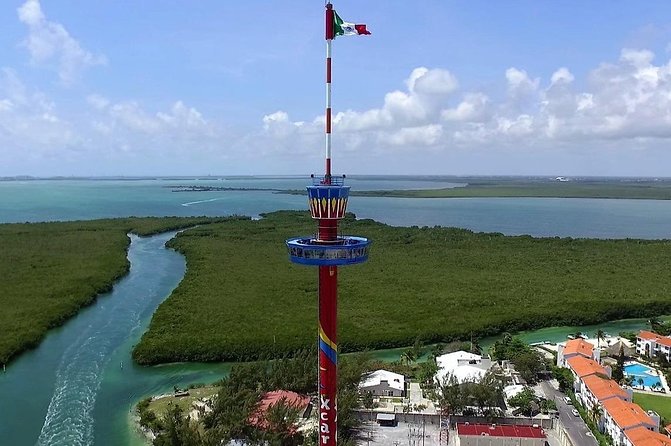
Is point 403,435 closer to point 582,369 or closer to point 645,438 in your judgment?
point 645,438

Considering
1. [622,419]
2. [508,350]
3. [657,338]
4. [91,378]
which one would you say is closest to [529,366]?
[508,350]

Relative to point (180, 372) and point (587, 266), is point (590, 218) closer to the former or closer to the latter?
point (587, 266)

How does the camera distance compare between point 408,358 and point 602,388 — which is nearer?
point 602,388

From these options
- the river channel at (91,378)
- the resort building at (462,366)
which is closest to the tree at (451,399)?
the resort building at (462,366)

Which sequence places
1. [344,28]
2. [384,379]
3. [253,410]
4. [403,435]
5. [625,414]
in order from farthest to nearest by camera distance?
1. [384,379]
2. [403,435]
3. [625,414]
4. [253,410]
5. [344,28]

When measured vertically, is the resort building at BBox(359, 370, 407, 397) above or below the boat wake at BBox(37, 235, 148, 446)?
above

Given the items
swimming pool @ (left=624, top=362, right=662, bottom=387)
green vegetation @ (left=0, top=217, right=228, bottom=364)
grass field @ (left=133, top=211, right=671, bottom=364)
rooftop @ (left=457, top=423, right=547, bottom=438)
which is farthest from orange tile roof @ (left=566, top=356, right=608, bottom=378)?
green vegetation @ (left=0, top=217, right=228, bottom=364)

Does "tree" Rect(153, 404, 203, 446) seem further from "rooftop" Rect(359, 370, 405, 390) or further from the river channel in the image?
"rooftop" Rect(359, 370, 405, 390)
